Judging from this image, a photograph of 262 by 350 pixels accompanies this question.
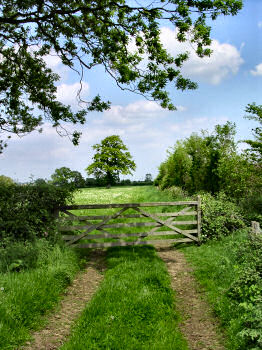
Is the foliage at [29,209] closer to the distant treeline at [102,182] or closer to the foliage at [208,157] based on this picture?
the foliage at [208,157]

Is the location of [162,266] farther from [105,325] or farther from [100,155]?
[100,155]

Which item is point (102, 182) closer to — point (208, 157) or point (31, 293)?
point (208, 157)

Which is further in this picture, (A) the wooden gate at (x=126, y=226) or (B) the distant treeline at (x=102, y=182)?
(B) the distant treeline at (x=102, y=182)

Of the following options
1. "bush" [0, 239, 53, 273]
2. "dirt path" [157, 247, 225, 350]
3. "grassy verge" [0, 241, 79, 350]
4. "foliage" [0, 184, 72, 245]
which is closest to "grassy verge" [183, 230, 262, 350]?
"dirt path" [157, 247, 225, 350]

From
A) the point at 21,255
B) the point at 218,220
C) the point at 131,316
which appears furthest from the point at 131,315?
the point at 218,220

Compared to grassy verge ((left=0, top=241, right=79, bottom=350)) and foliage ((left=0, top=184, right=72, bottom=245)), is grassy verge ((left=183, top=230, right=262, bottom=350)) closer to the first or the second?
grassy verge ((left=0, top=241, right=79, bottom=350))

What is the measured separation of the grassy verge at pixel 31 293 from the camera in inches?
231

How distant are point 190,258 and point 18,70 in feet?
42.0

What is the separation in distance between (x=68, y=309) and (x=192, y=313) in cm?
293

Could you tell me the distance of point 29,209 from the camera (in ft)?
34.9

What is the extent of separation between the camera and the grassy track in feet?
18.3

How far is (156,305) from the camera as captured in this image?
695 cm

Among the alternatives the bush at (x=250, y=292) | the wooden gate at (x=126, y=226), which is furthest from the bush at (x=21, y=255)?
Answer: the bush at (x=250, y=292)

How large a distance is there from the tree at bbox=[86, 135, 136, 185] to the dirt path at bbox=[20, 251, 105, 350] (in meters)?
48.5
